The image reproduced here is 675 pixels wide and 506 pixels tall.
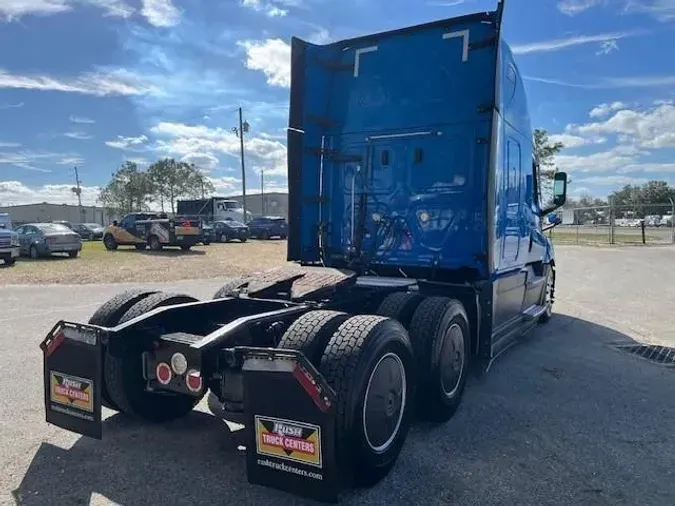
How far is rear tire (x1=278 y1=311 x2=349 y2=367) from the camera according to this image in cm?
318

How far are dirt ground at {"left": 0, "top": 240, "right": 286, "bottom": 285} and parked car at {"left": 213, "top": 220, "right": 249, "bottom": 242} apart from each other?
34.1ft

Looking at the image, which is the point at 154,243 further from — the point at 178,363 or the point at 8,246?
the point at 178,363

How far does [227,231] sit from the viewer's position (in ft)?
112

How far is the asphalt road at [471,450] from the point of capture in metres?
3.16

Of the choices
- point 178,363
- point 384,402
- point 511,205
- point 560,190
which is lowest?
point 384,402

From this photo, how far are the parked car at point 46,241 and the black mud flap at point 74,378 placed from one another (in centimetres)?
1914

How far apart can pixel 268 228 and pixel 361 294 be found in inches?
1286

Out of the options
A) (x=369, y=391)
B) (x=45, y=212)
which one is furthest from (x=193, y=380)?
(x=45, y=212)

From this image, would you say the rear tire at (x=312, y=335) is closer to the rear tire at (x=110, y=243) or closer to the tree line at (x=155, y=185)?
the rear tire at (x=110, y=243)

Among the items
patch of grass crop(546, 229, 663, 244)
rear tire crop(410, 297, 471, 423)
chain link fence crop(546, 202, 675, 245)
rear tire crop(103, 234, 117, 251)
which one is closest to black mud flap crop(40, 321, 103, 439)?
rear tire crop(410, 297, 471, 423)

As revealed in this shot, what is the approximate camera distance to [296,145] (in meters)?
5.80

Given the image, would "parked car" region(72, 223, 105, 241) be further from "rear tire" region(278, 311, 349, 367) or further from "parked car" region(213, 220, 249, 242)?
"rear tire" region(278, 311, 349, 367)

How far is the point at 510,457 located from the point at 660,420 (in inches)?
66.0

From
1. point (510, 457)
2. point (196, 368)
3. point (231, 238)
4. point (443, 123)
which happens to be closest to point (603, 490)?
point (510, 457)
